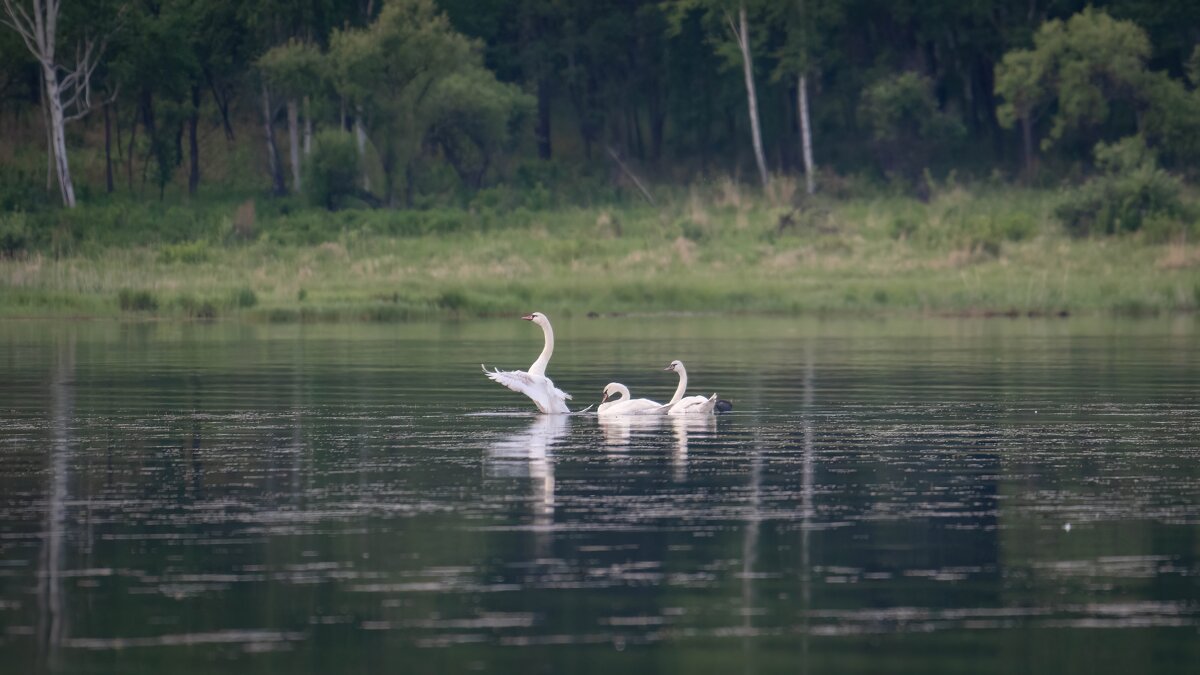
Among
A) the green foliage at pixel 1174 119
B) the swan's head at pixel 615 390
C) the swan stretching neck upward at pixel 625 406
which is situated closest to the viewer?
the swan stretching neck upward at pixel 625 406

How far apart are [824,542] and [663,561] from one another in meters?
1.39

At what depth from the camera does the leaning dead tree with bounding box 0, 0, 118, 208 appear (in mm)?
57094

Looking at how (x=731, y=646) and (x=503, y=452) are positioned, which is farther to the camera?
(x=503, y=452)

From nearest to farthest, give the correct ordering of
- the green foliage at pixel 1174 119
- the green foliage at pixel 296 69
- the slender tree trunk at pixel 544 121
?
1. the green foliage at pixel 1174 119
2. the green foliage at pixel 296 69
3. the slender tree trunk at pixel 544 121

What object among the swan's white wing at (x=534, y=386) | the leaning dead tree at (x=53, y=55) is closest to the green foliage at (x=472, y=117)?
the leaning dead tree at (x=53, y=55)

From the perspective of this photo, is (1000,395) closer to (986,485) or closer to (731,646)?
(986,485)

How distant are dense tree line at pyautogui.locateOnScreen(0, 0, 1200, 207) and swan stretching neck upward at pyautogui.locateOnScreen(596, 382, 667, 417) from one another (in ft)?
123

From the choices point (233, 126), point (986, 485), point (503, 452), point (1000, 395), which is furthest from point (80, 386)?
point (233, 126)

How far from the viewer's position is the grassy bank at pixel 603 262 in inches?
1774

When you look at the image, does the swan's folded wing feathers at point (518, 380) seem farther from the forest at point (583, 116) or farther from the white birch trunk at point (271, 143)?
the white birch trunk at point (271, 143)

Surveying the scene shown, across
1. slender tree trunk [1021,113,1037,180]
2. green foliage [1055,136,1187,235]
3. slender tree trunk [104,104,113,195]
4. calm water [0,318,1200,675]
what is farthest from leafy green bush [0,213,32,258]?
slender tree trunk [1021,113,1037,180]

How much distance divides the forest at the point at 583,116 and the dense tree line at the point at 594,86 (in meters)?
0.12

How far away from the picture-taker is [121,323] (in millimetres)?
43188

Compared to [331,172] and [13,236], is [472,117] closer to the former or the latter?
[331,172]
